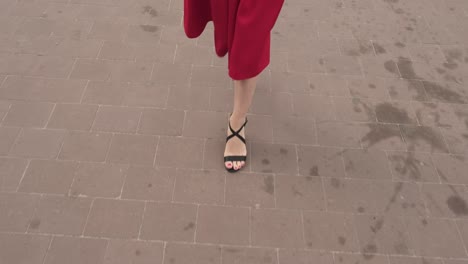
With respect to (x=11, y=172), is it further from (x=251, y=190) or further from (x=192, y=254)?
(x=251, y=190)

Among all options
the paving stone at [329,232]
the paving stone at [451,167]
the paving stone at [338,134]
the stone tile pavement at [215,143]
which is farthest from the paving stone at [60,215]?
the paving stone at [451,167]

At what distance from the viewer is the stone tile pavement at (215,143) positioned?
1.81m

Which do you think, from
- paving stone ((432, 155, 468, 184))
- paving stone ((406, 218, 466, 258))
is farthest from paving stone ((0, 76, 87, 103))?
paving stone ((432, 155, 468, 184))

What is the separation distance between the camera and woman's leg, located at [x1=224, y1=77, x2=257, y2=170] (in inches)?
73.4

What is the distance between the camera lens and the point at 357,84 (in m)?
2.61

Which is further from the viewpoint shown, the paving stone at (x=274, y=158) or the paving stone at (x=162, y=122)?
the paving stone at (x=162, y=122)

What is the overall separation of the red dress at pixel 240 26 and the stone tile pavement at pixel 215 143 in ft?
2.33

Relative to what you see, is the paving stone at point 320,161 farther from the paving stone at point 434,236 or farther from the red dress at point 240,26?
the red dress at point 240,26

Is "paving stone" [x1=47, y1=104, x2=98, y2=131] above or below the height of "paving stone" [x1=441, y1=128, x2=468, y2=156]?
below

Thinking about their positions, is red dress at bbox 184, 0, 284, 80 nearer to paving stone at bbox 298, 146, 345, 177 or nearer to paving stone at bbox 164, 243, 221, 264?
paving stone at bbox 298, 146, 345, 177

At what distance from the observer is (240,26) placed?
1.43m

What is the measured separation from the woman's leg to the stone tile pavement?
0.26 feet

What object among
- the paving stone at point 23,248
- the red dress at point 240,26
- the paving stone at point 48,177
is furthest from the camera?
the paving stone at point 48,177

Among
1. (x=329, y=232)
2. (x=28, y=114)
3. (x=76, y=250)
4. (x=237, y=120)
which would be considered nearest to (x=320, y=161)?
(x=329, y=232)
